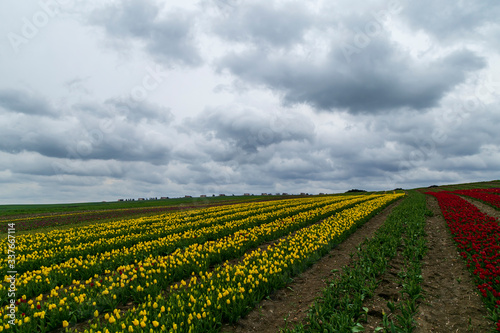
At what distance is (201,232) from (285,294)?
28.1 feet

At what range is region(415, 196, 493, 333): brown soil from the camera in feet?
16.5

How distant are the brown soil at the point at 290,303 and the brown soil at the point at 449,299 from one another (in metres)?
2.40

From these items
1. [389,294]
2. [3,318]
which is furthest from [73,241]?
[389,294]

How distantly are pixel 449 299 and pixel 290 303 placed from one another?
3.96 meters

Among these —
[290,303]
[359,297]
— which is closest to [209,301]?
[290,303]

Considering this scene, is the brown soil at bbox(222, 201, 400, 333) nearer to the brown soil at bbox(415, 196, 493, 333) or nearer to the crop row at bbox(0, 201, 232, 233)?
the brown soil at bbox(415, 196, 493, 333)

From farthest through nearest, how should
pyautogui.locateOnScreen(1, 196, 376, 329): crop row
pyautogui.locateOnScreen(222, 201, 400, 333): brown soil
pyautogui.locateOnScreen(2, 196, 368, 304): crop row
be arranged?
pyautogui.locateOnScreen(2, 196, 368, 304): crop row, pyautogui.locateOnScreen(1, 196, 376, 329): crop row, pyautogui.locateOnScreen(222, 201, 400, 333): brown soil

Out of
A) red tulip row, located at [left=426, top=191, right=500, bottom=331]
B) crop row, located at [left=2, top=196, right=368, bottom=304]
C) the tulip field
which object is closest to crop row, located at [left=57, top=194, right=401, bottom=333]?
the tulip field

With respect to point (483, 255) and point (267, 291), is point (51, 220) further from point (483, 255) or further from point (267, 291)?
point (483, 255)

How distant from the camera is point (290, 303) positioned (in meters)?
6.41

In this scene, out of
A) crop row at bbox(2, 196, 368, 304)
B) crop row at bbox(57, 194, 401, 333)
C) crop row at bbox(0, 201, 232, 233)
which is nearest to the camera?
→ crop row at bbox(57, 194, 401, 333)

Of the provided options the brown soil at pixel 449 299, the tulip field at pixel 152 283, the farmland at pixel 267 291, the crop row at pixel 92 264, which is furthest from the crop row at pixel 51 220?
the brown soil at pixel 449 299

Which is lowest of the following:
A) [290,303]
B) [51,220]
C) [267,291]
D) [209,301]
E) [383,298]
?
[51,220]

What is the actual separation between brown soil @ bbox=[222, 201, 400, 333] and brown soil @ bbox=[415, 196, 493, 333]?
2.40 meters
